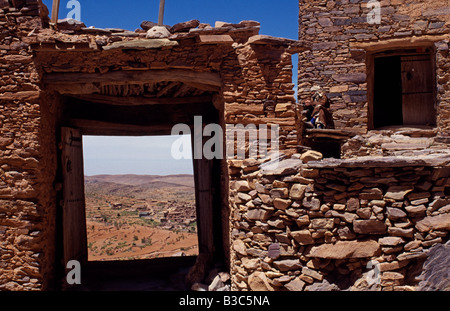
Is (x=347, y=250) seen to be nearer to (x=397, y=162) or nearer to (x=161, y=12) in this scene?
(x=397, y=162)

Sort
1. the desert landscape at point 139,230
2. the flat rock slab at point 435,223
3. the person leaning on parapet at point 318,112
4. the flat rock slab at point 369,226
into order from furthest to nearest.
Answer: the desert landscape at point 139,230, the person leaning on parapet at point 318,112, the flat rock slab at point 369,226, the flat rock slab at point 435,223

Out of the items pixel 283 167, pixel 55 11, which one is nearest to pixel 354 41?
pixel 283 167

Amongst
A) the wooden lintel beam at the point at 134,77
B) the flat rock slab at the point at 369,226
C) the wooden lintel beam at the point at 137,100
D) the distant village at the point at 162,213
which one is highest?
the wooden lintel beam at the point at 134,77

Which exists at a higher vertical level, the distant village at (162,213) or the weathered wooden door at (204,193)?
the weathered wooden door at (204,193)

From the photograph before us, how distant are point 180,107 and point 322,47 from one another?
3.43 m

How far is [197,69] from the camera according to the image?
513 cm

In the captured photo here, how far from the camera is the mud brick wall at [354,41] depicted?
714 cm

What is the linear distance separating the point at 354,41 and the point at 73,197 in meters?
6.55

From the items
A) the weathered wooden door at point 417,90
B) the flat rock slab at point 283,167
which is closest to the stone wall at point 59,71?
the flat rock slab at point 283,167

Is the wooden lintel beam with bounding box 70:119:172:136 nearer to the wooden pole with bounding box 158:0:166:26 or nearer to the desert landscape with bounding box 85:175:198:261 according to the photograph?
the wooden pole with bounding box 158:0:166:26

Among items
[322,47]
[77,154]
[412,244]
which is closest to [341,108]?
[322,47]

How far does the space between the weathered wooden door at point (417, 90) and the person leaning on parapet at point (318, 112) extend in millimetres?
1804

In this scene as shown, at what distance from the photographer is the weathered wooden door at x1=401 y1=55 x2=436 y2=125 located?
7.47m

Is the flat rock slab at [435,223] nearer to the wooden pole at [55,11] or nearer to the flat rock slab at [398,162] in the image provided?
the flat rock slab at [398,162]
